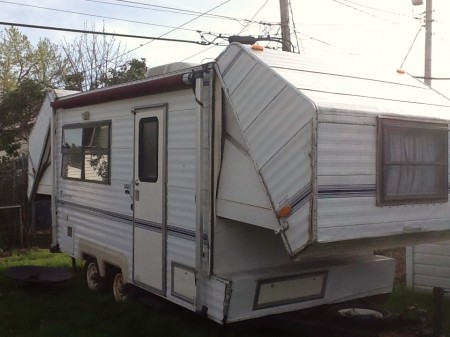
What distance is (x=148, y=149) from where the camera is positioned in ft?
19.1

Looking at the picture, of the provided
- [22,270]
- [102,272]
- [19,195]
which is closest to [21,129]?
[19,195]

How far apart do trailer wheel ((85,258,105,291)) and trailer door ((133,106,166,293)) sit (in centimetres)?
→ 120

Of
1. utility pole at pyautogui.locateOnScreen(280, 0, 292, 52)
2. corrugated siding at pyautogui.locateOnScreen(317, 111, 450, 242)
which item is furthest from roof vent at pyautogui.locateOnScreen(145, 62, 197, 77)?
utility pole at pyautogui.locateOnScreen(280, 0, 292, 52)

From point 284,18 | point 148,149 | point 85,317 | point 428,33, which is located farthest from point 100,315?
point 428,33

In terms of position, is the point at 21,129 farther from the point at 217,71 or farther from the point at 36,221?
the point at 217,71

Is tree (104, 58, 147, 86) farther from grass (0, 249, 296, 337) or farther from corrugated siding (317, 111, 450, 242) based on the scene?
corrugated siding (317, 111, 450, 242)

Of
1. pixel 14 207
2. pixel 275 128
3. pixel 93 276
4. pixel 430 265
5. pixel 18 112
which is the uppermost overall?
pixel 18 112

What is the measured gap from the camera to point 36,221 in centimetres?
1063

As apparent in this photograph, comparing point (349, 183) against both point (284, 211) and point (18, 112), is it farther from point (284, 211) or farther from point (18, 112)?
point (18, 112)

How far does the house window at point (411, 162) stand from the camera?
4.21m

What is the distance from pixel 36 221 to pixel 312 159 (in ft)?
26.2

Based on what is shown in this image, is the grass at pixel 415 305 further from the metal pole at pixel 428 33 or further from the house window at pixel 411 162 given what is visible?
the metal pole at pixel 428 33

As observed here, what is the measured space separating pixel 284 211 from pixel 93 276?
3925 mm

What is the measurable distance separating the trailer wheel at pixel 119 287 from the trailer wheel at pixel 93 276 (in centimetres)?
32
